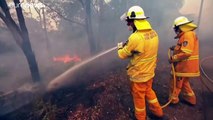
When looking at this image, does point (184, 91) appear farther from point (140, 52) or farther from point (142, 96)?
point (140, 52)

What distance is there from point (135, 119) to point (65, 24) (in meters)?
9.85

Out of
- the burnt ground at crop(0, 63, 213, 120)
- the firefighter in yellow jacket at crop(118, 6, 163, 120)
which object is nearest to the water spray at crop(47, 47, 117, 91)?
the burnt ground at crop(0, 63, 213, 120)

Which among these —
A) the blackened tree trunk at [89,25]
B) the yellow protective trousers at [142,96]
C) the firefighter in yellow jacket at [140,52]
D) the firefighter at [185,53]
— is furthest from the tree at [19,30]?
the firefighter at [185,53]

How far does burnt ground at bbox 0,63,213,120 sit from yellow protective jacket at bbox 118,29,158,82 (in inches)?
55.2

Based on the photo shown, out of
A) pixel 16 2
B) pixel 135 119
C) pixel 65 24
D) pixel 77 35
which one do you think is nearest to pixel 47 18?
pixel 65 24

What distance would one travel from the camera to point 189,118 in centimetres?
562

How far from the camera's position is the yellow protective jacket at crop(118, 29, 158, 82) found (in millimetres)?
4461

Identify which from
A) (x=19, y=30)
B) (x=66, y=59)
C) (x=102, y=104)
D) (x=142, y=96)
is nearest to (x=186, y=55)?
(x=142, y=96)

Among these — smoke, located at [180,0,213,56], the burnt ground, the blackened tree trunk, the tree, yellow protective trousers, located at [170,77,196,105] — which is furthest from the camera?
smoke, located at [180,0,213,56]

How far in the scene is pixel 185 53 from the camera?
515cm

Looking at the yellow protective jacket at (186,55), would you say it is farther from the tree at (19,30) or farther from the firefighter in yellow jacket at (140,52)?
the tree at (19,30)

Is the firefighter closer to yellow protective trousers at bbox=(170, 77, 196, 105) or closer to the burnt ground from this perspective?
yellow protective trousers at bbox=(170, 77, 196, 105)

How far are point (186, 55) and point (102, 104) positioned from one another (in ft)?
8.63

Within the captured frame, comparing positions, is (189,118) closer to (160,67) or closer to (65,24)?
(160,67)
